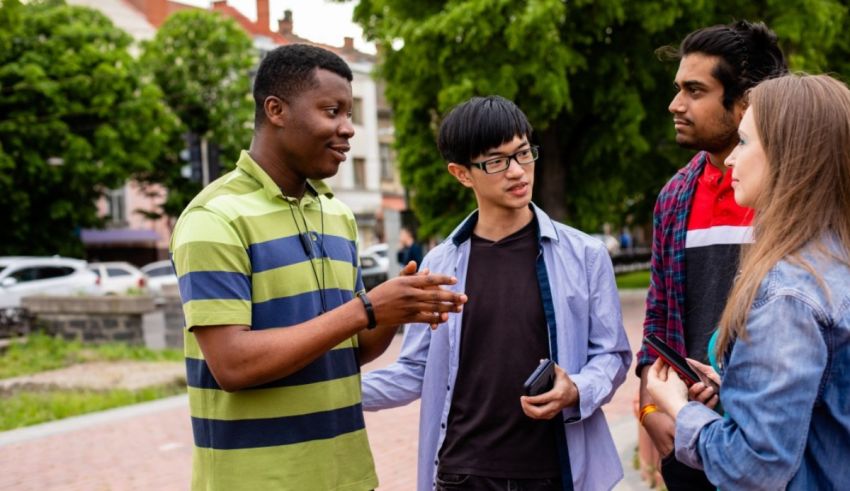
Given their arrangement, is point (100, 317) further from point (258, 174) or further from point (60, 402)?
point (258, 174)

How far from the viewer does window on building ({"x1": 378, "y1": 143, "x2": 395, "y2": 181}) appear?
48.3 metres

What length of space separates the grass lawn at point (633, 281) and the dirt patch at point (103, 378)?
→ 14583 mm

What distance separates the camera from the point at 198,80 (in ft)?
113

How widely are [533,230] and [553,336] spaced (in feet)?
1.34

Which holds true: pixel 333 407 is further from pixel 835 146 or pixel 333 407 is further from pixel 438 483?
pixel 835 146

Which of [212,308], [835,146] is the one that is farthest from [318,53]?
[835,146]

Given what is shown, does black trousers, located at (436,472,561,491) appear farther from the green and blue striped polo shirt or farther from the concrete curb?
the concrete curb

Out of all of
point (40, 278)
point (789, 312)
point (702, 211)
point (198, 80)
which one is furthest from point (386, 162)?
point (789, 312)

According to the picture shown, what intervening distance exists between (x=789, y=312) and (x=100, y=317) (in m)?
14.3

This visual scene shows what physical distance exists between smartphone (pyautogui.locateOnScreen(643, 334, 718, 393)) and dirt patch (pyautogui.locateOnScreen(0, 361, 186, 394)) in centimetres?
932

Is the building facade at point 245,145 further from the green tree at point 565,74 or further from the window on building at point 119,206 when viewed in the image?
the green tree at point 565,74

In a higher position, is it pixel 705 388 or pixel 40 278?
pixel 705 388

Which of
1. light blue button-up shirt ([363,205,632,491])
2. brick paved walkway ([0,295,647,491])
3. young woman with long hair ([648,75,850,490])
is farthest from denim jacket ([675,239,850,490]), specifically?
brick paved walkway ([0,295,647,491])

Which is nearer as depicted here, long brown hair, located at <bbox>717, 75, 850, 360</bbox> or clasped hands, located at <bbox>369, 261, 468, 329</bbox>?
long brown hair, located at <bbox>717, 75, 850, 360</bbox>
